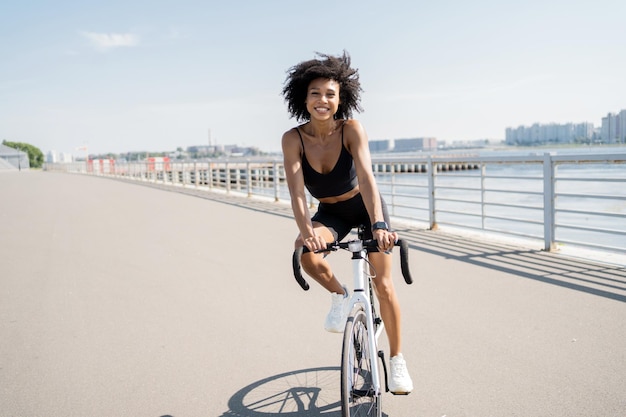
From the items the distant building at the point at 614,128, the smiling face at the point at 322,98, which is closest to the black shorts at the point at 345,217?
the smiling face at the point at 322,98

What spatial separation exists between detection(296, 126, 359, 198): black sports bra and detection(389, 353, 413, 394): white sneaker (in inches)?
40.4

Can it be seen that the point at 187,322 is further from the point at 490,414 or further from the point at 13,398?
the point at 490,414

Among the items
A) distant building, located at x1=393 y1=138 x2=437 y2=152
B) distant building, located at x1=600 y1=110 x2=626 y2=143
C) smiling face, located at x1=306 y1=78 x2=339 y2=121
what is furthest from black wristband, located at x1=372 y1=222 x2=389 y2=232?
distant building, located at x1=393 y1=138 x2=437 y2=152

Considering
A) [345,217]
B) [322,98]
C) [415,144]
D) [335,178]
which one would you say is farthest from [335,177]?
[415,144]

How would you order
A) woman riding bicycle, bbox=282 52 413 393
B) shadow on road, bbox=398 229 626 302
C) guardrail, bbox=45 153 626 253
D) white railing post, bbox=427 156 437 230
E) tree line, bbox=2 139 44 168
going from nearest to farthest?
woman riding bicycle, bbox=282 52 413 393 < shadow on road, bbox=398 229 626 302 < guardrail, bbox=45 153 626 253 < white railing post, bbox=427 156 437 230 < tree line, bbox=2 139 44 168

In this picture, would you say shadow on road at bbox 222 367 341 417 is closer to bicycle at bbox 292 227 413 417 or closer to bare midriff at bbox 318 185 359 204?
bicycle at bbox 292 227 413 417

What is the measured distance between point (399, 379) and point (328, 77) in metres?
1.78

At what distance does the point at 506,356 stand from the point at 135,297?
12.9ft

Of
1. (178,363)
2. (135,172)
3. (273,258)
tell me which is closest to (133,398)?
(178,363)

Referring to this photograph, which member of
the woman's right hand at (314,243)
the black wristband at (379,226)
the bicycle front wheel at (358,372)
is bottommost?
the bicycle front wheel at (358,372)

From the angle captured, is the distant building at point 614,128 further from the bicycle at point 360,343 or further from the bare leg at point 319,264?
the bicycle at point 360,343

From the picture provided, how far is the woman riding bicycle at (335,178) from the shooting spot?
3363 mm

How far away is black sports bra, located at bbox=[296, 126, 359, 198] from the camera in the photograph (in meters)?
3.48

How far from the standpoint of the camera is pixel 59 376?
4.18 metres
